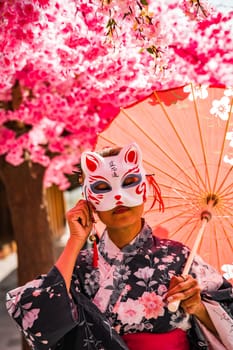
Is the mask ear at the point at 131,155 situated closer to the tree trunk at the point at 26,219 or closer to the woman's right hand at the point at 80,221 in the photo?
the woman's right hand at the point at 80,221

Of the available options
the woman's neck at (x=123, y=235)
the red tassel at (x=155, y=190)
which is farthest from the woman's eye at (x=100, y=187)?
the red tassel at (x=155, y=190)

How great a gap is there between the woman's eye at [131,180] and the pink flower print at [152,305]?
55 centimetres

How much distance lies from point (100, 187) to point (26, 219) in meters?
4.06

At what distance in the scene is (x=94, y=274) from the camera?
125 inches

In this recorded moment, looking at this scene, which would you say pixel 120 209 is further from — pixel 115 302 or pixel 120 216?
pixel 115 302

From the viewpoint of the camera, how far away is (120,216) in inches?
124

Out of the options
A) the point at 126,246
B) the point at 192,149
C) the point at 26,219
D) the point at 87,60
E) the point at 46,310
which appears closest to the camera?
the point at 46,310

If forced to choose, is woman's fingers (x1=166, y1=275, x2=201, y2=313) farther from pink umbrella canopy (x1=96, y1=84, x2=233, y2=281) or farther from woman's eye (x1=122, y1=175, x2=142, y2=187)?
pink umbrella canopy (x1=96, y1=84, x2=233, y2=281)

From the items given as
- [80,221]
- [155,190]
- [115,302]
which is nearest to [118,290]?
[115,302]

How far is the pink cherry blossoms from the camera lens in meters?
4.07

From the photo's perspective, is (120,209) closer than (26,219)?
Yes

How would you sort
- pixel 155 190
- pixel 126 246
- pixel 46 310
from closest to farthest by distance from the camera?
pixel 46 310, pixel 126 246, pixel 155 190

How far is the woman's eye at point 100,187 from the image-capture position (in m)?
3.13

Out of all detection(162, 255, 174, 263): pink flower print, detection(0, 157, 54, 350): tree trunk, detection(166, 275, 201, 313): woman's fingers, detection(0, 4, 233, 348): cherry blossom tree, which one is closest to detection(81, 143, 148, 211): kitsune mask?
detection(162, 255, 174, 263): pink flower print
